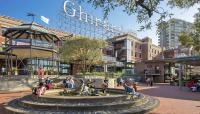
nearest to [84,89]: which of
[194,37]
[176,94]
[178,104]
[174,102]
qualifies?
[178,104]

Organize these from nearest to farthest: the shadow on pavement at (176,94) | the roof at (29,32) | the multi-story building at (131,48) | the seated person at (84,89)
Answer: the seated person at (84,89) < the shadow on pavement at (176,94) < the roof at (29,32) < the multi-story building at (131,48)

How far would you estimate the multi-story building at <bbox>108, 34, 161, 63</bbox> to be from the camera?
232 feet

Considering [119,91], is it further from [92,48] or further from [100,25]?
[100,25]

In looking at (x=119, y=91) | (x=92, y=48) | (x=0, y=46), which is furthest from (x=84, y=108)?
(x=92, y=48)

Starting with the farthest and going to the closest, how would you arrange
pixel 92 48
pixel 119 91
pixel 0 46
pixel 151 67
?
pixel 151 67 → pixel 92 48 → pixel 0 46 → pixel 119 91

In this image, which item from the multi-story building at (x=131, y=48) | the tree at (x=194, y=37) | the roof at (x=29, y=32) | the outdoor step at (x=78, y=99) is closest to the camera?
the outdoor step at (x=78, y=99)

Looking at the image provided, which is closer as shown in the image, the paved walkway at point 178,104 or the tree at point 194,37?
the paved walkway at point 178,104

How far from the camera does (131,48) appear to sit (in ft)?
239

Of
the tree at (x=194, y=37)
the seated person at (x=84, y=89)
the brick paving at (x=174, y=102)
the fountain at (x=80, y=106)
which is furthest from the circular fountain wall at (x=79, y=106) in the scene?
the tree at (x=194, y=37)

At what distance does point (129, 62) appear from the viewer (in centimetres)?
6869

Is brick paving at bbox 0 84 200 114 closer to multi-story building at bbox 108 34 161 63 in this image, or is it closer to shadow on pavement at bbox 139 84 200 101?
shadow on pavement at bbox 139 84 200 101

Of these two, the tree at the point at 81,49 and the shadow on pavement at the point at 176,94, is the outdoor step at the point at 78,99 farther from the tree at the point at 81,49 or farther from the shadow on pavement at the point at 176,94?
the tree at the point at 81,49

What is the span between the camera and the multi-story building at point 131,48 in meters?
70.6

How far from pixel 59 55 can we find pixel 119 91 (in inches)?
1010
